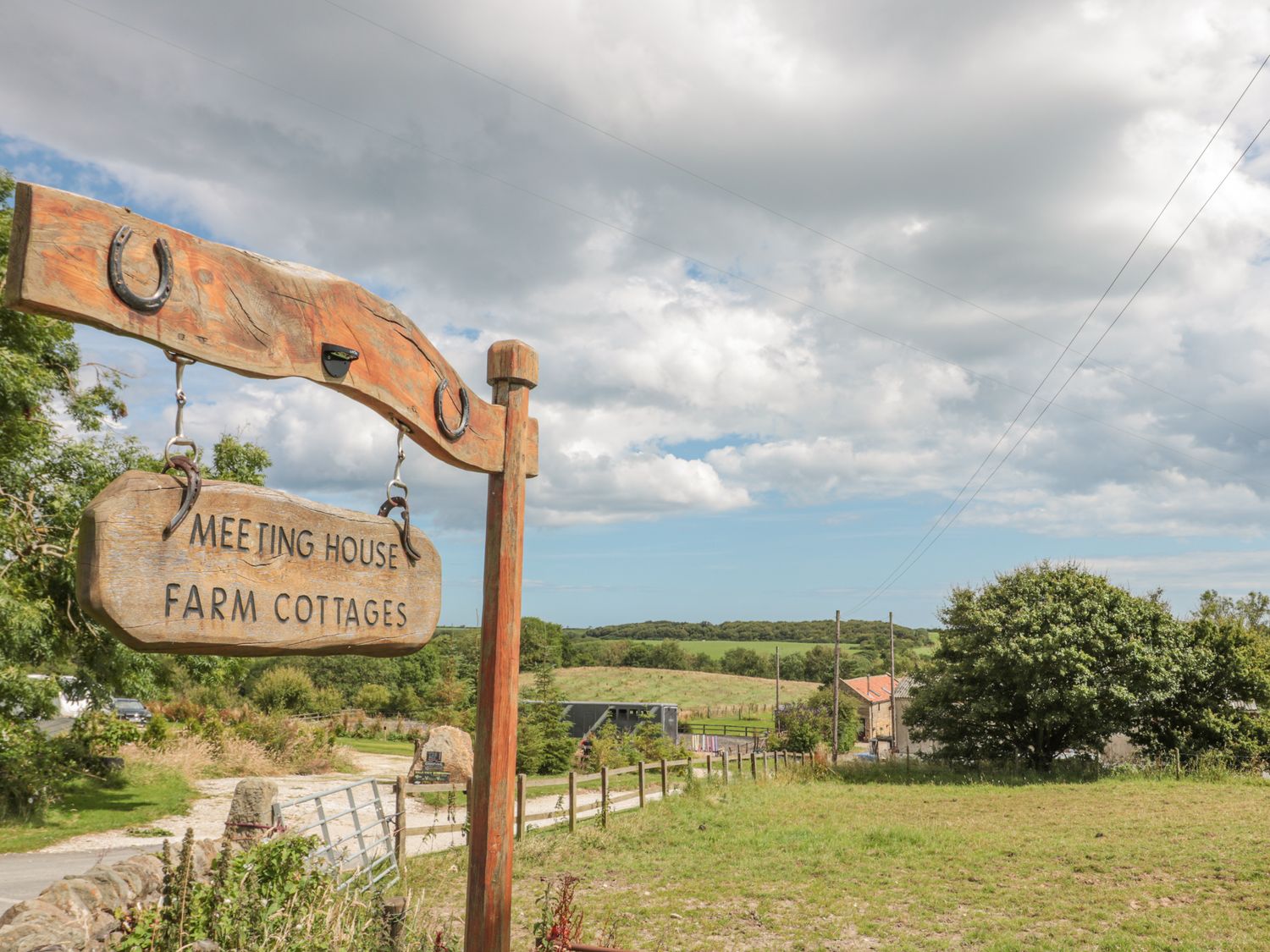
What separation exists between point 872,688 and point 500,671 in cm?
5706

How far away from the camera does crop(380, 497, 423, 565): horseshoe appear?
293 cm

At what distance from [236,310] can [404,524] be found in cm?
88

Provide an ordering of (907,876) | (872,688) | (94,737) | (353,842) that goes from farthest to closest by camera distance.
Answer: (872,688)
(94,737)
(353,842)
(907,876)

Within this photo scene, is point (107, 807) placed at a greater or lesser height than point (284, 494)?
lesser

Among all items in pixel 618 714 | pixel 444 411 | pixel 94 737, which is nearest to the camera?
pixel 444 411

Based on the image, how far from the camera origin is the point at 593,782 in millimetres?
20703

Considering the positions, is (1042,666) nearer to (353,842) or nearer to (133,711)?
(353,842)

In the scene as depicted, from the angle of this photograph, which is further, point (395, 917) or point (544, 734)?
point (544, 734)

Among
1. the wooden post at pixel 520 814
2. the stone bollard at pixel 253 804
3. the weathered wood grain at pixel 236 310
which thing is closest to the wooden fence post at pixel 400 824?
the stone bollard at pixel 253 804

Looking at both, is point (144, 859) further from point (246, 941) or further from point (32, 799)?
point (32, 799)

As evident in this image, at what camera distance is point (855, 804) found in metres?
15.9

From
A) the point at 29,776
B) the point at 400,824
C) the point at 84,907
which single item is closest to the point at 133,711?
the point at 29,776

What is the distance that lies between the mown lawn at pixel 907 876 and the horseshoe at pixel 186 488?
437cm

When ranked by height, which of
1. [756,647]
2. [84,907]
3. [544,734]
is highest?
[84,907]
